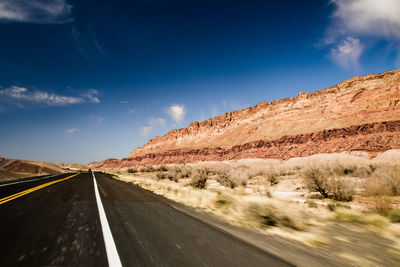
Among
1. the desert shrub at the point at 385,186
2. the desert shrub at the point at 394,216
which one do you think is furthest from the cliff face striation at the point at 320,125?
the desert shrub at the point at 394,216

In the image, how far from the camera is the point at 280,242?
3.43 metres

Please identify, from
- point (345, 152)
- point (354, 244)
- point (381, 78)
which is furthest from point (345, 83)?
point (354, 244)

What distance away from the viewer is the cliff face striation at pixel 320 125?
3700 cm

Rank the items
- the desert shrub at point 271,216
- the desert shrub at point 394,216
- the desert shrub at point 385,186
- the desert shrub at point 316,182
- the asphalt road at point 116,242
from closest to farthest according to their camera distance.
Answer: the asphalt road at point 116,242 < the desert shrub at point 394,216 < the desert shrub at point 271,216 < the desert shrub at point 385,186 < the desert shrub at point 316,182

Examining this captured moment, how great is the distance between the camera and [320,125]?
4938cm

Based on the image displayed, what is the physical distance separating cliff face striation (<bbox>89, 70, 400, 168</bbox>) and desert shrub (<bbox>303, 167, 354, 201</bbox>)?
107ft

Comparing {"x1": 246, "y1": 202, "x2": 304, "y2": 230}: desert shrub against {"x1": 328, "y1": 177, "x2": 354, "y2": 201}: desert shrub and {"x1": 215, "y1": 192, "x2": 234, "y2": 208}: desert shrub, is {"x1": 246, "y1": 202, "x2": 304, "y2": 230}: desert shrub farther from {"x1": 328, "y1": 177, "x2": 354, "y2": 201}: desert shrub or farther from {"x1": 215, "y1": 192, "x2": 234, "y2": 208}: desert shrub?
{"x1": 328, "y1": 177, "x2": 354, "y2": 201}: desert shrub

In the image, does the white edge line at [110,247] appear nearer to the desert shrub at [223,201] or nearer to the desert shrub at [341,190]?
the desert shrub at [223,201]

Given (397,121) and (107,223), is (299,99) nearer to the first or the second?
(397,121)

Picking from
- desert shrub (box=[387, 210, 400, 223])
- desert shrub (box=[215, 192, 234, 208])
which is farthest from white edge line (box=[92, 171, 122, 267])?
desert shrub (box=[387, 210, 400, 223])

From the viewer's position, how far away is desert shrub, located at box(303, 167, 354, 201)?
7.95 metres

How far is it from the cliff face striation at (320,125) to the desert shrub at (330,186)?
3261 centimetres

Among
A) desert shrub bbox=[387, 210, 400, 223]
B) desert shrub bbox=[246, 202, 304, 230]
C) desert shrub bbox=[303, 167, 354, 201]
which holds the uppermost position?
desert shrub bbox=[303, 167, 354, 201]

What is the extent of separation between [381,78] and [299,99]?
22679mm
